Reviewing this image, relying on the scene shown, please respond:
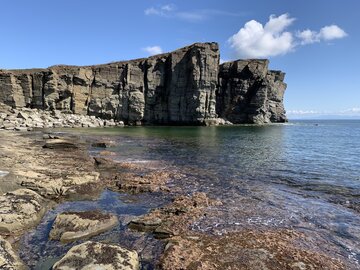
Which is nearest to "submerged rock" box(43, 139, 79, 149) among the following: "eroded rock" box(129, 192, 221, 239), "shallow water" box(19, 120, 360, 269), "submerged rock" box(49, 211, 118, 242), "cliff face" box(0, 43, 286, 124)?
"shallow water" box(19, 120, 360, 269)

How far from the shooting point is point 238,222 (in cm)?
1137

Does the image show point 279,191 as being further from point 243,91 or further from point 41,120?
point 243,91

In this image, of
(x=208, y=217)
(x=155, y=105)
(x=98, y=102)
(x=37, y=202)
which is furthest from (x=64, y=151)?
(x=155, y=105)

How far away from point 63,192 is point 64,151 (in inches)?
574

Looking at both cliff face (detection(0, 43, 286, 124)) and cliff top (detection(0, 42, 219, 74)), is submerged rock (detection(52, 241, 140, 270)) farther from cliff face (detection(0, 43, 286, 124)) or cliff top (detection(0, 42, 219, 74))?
cliff top (detection(0, 42, 219, 74))

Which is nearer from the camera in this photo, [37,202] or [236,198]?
[37,202]

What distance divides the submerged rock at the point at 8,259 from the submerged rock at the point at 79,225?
1.58m

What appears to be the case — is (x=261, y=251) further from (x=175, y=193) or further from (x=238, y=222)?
(x=175, y=193)

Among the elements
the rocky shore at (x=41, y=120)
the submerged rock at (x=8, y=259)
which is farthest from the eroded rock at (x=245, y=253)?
the rocky shore at (x=41, y=120)

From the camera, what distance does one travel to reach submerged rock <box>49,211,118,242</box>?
30.9 ft

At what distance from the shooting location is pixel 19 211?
10367 millimetres

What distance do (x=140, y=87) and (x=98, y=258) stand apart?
89051 millimetres

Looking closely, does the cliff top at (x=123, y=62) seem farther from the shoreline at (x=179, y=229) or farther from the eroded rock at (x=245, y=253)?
the eroded rock at (x=245, y=253)

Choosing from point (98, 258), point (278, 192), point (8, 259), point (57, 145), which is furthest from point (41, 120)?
point (98, 258)
